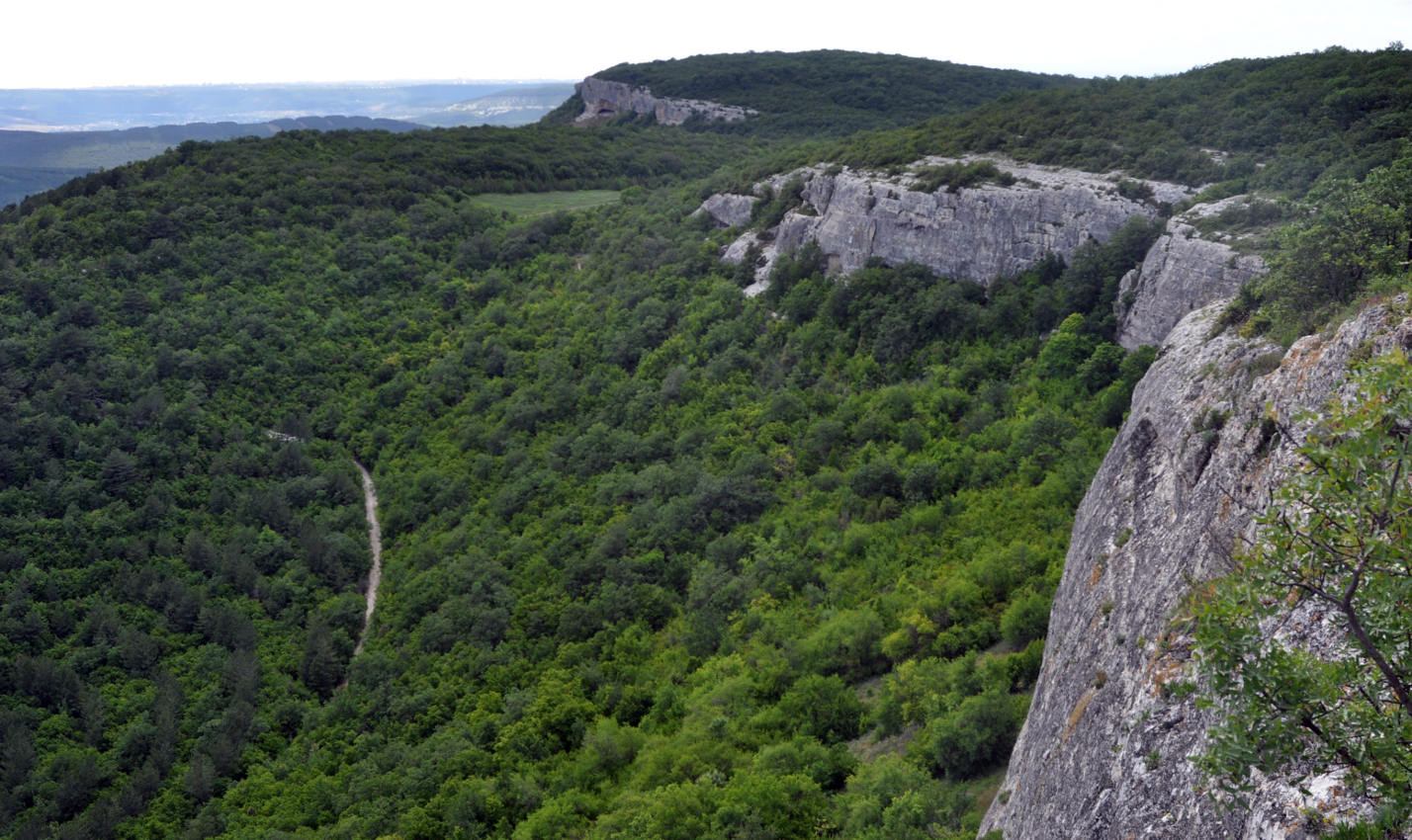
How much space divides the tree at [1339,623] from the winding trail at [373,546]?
40.7 metres

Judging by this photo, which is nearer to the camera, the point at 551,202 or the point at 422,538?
the point at 422,538

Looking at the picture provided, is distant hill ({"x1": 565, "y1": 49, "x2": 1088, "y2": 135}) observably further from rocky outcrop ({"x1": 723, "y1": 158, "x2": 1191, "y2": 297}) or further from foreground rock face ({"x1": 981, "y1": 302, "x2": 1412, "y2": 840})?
foreground rock face ({"x1": 981, "y1": 302, "x2": 1412, "y2": 840})

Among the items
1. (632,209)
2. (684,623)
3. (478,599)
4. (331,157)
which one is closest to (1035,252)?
(684,623)

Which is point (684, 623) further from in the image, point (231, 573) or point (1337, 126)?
point (1337, 126)

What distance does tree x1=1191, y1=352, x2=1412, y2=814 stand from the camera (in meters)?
6.52

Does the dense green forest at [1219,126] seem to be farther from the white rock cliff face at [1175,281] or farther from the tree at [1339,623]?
the tree at [1339,623]

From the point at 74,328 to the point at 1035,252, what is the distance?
185ft

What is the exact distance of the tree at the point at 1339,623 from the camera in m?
6.52

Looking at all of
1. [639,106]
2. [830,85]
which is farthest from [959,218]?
[639,106]

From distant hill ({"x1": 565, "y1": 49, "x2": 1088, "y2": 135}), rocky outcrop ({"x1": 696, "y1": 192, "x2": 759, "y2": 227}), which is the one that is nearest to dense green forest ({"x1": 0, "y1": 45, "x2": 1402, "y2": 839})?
rocky outcrop ({"x1": 696, "y1": 192, "x2": 759, "y2": 227})

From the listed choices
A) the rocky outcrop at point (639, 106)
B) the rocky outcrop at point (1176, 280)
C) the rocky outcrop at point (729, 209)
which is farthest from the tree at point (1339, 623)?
the rocky outcrop at point (639, 106)

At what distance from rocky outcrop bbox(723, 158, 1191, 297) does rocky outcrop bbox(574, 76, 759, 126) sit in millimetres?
73306

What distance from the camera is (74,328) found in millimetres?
52312

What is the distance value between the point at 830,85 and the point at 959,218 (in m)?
89.1
